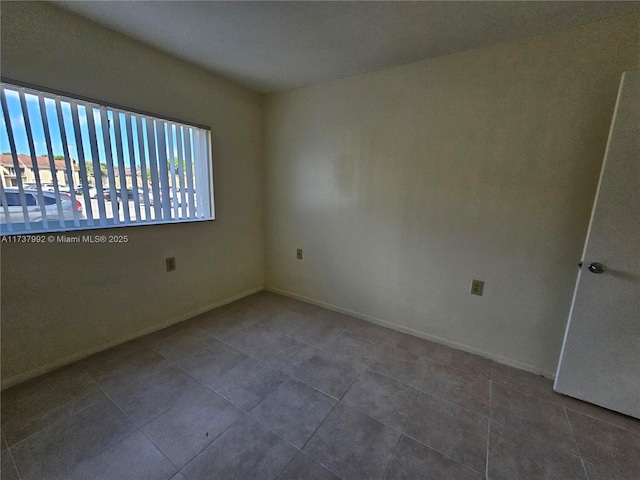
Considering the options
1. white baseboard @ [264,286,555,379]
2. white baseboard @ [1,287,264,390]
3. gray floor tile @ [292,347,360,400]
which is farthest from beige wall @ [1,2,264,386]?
gray floor tile @ [292,347,360,400]

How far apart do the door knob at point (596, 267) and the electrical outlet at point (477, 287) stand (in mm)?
576

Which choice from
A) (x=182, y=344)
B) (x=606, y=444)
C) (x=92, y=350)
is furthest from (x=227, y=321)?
(x=606, y=444)

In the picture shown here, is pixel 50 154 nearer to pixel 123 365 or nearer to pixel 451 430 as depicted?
pixel 123 365

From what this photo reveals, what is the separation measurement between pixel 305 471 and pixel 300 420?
0.26 metres

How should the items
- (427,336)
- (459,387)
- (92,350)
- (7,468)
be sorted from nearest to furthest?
(7,468) < (459,387) < (92,350) < (427,336)

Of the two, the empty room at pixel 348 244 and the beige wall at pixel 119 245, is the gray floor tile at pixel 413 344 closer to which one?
the empty room at pixel 348 244

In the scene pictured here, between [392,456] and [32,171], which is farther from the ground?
[32,171]

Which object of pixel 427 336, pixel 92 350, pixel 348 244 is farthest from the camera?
pixel 348 244

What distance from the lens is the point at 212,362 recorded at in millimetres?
1803

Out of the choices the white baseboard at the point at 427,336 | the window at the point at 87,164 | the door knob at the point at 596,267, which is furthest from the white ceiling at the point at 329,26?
the white baseboard at the point at 427,336

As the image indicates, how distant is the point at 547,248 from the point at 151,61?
3022 millimetres

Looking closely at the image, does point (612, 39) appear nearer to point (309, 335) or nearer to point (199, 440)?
point (309, 335)

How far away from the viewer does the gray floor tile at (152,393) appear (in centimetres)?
138

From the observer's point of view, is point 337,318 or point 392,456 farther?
point 337,318
